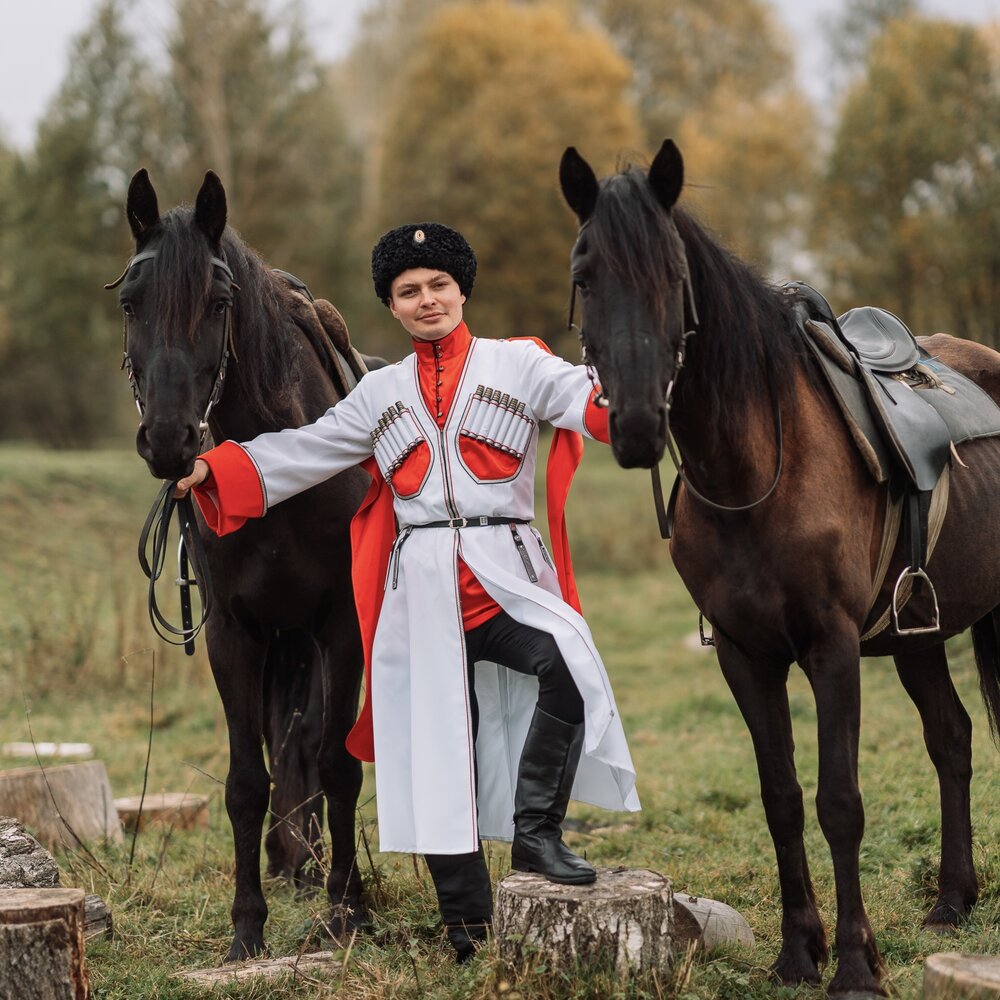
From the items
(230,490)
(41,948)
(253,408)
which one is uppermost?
(253,408)

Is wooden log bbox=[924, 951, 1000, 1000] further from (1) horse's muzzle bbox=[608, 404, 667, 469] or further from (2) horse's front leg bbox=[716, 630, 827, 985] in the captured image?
(1) horse's muzzle bbox=[608, 404, 667, 469]

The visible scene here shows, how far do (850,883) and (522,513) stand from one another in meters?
1.38

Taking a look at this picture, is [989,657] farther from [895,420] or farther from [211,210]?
[211,210]

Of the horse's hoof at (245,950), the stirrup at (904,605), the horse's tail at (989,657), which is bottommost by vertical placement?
the horse's hoof at (245,950)

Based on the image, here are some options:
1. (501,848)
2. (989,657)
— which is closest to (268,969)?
(501,848)

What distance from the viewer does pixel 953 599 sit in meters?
4.10

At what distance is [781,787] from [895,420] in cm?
113

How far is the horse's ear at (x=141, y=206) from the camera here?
369 cm

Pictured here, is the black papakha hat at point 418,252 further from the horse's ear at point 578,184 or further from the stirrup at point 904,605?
the stirrup at point 904,605

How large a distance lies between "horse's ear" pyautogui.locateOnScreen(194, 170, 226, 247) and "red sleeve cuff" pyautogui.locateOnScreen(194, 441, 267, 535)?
648 mm

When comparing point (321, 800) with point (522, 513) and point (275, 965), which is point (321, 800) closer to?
point (275, 965)

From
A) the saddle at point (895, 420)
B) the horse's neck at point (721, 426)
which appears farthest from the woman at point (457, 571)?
the saddle at point (895, 420)

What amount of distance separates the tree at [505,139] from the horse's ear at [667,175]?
2118cm

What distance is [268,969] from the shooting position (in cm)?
372
